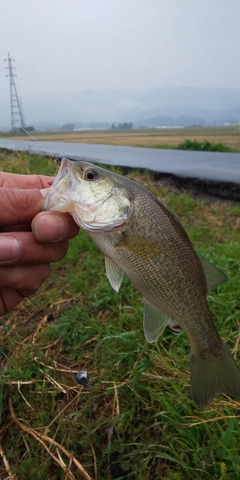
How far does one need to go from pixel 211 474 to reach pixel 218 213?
4.23 metres

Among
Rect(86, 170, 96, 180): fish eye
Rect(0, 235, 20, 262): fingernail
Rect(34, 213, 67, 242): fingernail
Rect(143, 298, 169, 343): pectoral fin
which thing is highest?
Rect(86, 170, 96, 180): fish eye

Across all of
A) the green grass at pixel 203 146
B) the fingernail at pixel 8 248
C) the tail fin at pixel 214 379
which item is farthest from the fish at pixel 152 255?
the green grass at pixel 203 146

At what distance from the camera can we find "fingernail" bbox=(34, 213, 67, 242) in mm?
1869

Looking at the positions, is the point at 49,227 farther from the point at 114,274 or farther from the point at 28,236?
the point at 114,274

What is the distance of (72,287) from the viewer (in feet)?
14.0

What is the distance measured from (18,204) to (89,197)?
1.00 ft

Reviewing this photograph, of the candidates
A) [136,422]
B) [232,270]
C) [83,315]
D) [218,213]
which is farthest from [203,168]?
[136,422]

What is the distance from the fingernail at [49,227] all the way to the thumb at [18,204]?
77 mm

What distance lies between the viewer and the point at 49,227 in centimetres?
188

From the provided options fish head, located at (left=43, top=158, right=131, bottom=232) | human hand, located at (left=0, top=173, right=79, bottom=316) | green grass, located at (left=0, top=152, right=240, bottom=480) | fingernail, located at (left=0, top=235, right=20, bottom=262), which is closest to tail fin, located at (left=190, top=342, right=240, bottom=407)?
green grass, located at (left=0, top=152, right=240, bottom=480)

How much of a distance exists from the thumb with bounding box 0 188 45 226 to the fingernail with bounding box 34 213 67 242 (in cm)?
8

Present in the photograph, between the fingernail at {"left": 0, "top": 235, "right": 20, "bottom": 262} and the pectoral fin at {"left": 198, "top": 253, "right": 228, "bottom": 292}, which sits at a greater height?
the fingernail at {"left": 0, "top": 235, "right": 20, "bottom": 262}

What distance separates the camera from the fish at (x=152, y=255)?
1842 mm

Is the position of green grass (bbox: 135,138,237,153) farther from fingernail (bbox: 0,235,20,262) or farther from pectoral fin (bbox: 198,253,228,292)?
fingernail (bbox: 0,235,20,262)
